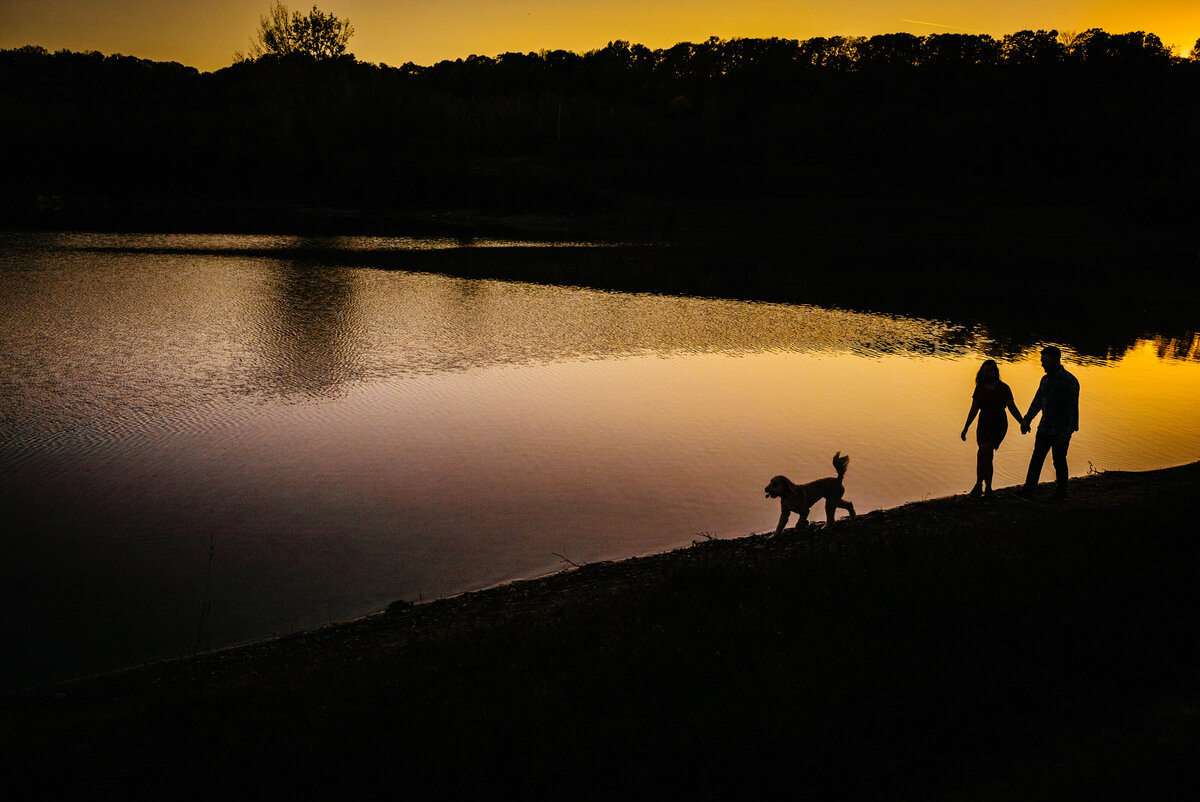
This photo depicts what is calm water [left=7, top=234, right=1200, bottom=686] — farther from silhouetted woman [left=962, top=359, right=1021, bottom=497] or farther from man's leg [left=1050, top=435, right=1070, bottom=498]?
man's leg [left=1050, top=435, right=1070, bottom=498]

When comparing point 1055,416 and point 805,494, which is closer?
point 805,494

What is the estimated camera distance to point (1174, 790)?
5.54m

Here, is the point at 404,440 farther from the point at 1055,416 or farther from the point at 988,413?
the point at 1055,416

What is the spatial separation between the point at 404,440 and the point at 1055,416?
11349 millimetres

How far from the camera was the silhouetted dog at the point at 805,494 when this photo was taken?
36.6ft

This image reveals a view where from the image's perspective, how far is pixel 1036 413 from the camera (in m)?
12.7

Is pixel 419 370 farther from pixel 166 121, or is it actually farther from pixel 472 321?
pixel 166 121

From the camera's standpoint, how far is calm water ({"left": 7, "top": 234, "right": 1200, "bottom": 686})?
33.8 ft

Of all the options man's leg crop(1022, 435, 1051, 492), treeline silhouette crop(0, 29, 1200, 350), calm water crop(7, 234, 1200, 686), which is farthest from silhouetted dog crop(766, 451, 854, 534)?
treeline silhouette crop(0, 29, 1200, 350)

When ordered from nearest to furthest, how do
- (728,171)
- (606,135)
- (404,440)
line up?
(404,440) < (728,171) < (606,135)

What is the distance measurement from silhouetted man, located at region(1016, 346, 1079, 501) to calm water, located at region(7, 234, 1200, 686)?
1.99 m

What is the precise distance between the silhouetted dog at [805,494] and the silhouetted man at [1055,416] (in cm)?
286

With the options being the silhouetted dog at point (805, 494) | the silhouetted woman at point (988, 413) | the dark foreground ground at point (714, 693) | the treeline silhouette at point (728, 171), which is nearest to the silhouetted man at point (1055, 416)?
the silhouetted woman at point (988, 413)

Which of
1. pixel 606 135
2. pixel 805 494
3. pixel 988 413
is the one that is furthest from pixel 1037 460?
pixel 606 135
